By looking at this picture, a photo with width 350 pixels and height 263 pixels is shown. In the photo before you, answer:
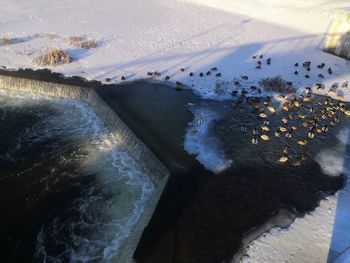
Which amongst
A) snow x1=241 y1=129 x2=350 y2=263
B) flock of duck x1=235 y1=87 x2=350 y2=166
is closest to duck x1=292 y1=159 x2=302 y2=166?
flock of duck x1=235 y1=87 x2=350 y2=166

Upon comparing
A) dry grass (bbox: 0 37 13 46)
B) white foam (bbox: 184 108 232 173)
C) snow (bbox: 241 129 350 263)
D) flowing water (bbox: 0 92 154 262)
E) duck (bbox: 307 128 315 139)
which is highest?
dry grass (bbox: 0 37 13 46)

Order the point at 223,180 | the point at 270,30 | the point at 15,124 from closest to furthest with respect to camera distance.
Result: the point at 223,180 < the point at 15,124 < the point at 270,30

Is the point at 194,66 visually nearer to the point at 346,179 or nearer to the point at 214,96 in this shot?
the point at 214,96

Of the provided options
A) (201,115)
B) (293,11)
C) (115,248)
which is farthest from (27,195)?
(293,11)

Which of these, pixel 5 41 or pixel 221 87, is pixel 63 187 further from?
pixel 5 41

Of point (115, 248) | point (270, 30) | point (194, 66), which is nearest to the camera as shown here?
point (115, 248)

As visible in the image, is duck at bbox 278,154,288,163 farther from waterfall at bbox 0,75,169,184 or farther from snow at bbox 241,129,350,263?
waterfall at bbox 0,75,169,184
